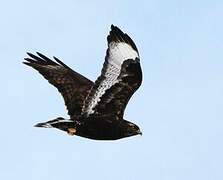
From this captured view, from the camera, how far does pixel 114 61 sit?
17.0 m

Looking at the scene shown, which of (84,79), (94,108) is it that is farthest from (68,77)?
(94,108)

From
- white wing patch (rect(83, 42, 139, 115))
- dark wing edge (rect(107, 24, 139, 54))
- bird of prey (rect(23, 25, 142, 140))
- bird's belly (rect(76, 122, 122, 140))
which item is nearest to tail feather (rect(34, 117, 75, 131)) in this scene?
bird of prey (rect(23, 25, 142, 140))

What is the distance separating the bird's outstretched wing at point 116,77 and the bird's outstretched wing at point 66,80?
738 mm

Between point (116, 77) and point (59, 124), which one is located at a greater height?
point (116, 77)

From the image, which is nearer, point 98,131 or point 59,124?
point 59,124

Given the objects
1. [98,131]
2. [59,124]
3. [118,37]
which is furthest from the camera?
[98,131]

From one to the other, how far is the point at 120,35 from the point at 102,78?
0.90m

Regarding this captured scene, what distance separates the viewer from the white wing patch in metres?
16.9

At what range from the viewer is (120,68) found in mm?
17031

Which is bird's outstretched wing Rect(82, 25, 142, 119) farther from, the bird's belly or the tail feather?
the tail feather

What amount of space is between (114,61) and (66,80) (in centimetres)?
241

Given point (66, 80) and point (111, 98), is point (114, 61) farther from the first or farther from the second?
point (66, 80)

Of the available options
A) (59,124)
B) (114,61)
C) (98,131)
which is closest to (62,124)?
(59,124)

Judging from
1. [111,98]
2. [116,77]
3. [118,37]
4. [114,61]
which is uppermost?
[118,37]
